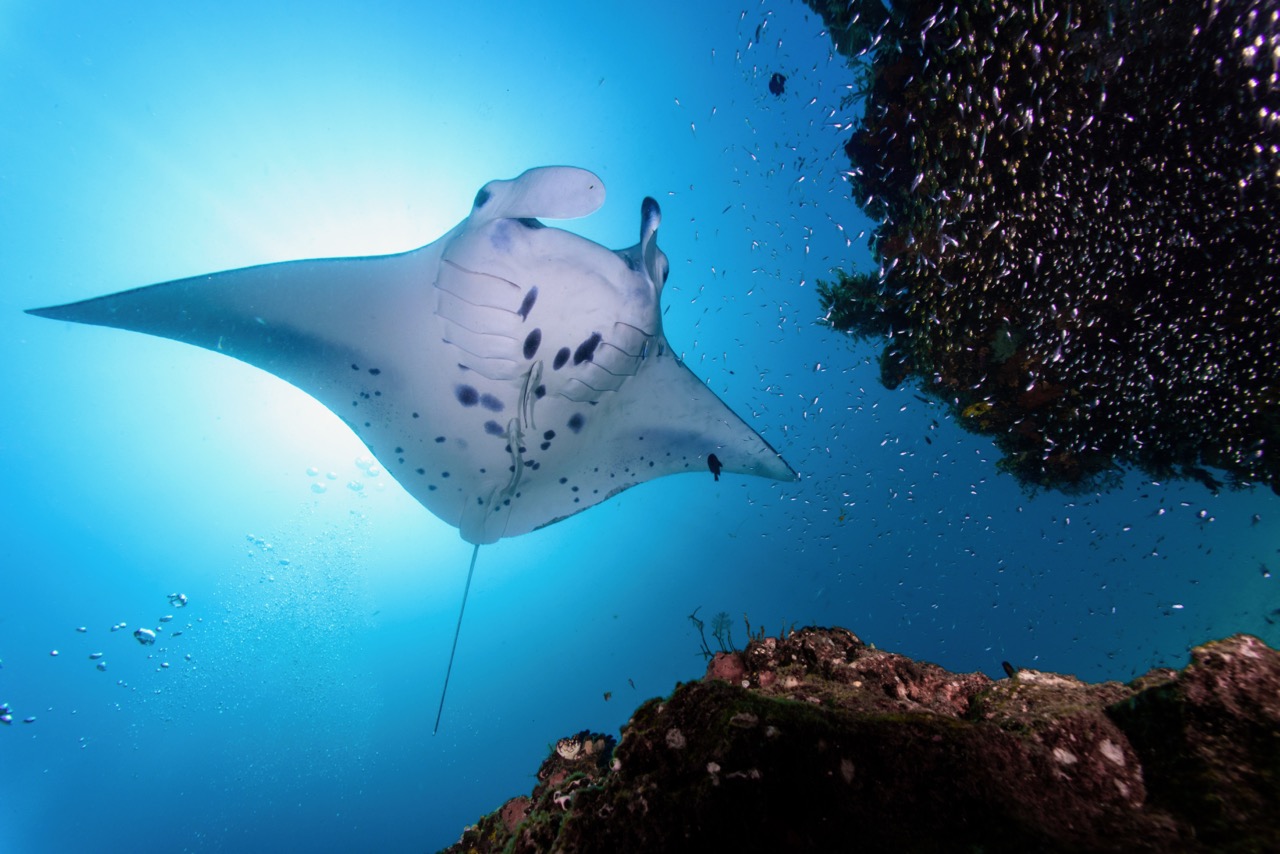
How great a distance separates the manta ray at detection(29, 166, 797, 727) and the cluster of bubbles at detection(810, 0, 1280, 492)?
12.3ft

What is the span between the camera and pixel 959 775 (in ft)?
4.41

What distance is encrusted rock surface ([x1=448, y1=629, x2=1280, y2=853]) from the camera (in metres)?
1.24

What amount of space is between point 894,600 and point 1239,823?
39.0m

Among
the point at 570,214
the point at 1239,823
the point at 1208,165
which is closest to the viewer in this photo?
the point at 1239,823

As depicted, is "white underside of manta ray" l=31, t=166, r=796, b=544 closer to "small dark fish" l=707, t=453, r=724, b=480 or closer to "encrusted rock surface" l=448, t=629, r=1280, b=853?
"small dark fish" l=707, t=453, r=724, b=480

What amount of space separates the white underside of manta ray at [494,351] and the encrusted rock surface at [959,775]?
2564 millimetres

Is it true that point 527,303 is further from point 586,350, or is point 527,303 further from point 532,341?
point 586,350

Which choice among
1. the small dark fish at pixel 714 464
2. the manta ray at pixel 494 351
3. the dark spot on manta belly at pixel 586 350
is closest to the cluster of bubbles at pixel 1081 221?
the manta ray at pixel 494 351

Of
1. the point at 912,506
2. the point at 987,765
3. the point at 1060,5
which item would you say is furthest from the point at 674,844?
the point at 912,506

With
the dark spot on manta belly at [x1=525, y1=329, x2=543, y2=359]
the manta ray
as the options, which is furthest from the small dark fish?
the dark spot on manta belly at [x1=525, y1=329, x2=543, y2=359]

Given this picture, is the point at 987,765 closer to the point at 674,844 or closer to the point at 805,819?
the point at 805,819

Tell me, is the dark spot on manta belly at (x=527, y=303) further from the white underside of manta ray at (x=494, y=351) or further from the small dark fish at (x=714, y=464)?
the small dark fish at (x=714, y=464)

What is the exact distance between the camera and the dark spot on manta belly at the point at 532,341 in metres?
3.49

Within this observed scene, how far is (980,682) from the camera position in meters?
2.26
